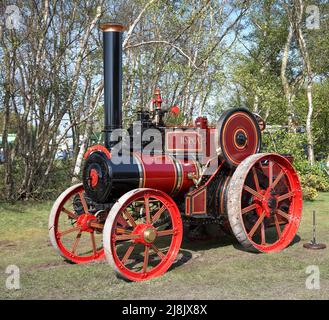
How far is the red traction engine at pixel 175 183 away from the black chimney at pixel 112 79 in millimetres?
12

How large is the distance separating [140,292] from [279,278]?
1470 mm

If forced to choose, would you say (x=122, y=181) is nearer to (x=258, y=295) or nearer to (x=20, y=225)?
(x=258, y=295)

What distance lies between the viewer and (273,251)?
5770 millimetres

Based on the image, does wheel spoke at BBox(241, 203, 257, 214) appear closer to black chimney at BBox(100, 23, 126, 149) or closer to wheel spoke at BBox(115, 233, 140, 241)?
wheel spoke at BBox(115, 233, 140, 241)

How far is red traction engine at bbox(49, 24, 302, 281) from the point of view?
504 centimetres

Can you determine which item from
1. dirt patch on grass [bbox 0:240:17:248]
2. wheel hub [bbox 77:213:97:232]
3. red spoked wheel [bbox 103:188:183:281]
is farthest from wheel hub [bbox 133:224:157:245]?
dirt patch on grass [bbox 0:240:17:248]

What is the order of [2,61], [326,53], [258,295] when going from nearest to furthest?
[258,295], [2,61], [326,53]

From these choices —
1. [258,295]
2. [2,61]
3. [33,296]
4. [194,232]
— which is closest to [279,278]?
[258,295]

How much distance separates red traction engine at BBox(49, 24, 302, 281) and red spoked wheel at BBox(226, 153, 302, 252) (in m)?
0.01

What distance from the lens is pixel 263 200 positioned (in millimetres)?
5746

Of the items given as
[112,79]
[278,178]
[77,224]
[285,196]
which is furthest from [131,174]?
[285,196]

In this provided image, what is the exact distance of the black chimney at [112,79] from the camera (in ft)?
17.6

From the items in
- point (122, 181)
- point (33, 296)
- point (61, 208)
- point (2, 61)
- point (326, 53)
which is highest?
point (326, 53)

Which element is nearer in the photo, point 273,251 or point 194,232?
point 273,251
